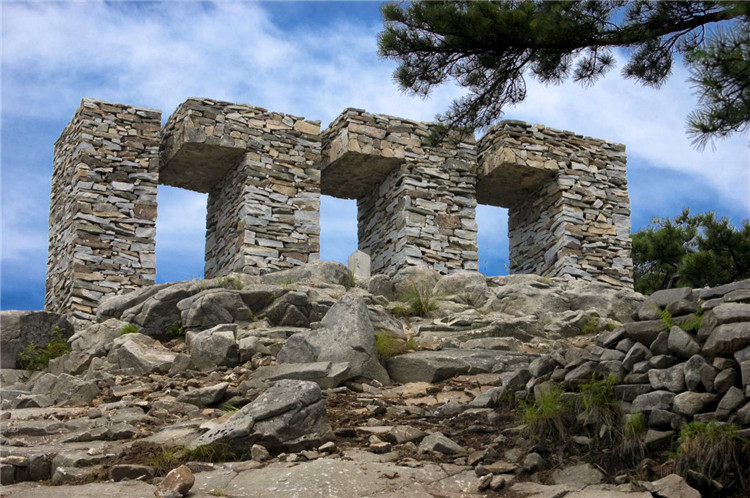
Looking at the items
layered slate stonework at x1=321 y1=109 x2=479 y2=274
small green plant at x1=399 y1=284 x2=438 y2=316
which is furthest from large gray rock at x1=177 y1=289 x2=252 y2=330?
layered slate stonework at x1=321 y1=109 x2=479 y2=274

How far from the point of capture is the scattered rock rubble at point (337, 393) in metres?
6.49

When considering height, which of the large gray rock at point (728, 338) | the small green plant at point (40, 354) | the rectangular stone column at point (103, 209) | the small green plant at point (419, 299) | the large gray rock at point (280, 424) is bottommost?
the large gray rock at point (280, 424)

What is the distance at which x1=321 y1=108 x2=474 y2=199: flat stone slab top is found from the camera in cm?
1532

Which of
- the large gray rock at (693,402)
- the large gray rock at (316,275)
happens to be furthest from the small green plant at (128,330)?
the large gray rock at (693,402)

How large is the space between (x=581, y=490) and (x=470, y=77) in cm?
570

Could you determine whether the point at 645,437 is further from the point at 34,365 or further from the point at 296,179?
the point at 296,179

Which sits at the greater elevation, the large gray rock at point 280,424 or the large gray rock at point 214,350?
the large gray rock at point 214,350

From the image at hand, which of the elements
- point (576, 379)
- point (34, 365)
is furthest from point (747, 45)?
point (34, 365)

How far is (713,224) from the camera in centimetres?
Result: 1803

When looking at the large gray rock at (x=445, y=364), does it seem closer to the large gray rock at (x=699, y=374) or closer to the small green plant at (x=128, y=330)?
the large gray rock at (x=699, y=374)

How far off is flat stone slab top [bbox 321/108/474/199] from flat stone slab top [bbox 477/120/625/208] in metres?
0.60

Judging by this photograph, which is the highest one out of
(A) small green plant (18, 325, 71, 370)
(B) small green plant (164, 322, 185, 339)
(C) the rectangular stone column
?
(C) the rectangular stone column

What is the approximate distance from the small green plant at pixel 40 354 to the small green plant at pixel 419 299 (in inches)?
180

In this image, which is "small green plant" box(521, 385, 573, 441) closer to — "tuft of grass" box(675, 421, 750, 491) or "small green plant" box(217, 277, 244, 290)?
"tuft of grass" box(675, 421, 750, 491)
